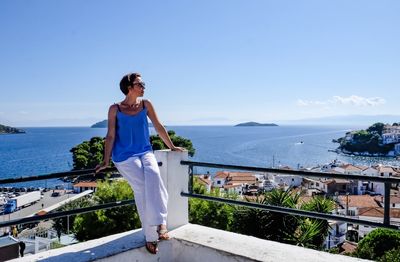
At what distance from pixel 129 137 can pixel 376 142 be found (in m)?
137

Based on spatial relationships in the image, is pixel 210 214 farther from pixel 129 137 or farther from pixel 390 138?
pixel 390 138

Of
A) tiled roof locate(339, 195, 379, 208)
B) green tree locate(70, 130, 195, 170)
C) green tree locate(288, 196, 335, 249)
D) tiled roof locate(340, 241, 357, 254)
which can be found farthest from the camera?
green tree locate(70, 130, 195, 170)

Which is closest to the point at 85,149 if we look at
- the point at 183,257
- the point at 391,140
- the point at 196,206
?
the point at 196,206

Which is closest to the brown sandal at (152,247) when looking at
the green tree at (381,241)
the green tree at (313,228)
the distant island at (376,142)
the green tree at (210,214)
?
the green tree at (313,228)

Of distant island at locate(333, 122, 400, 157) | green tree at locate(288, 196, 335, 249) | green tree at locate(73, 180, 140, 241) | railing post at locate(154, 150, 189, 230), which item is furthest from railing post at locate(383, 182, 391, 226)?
distant island at locate(333, 122, 400, 157)

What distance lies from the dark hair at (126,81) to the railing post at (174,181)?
76cm

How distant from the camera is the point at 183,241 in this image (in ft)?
10.9

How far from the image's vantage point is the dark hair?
2965 millimetres

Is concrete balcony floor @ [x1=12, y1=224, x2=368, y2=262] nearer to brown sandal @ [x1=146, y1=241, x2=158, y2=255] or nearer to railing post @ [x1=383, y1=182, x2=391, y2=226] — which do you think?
brown sandal @ [x1=146, y1=241, x2=158, y2=255]

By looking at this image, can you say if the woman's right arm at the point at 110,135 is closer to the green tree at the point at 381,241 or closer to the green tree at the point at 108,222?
the green tree at the point at 108,222

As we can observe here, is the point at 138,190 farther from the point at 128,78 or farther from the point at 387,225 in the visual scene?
the point at 387,225

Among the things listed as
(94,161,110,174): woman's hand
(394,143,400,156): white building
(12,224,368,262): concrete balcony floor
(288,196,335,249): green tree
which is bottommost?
(394,143,400,156): white building

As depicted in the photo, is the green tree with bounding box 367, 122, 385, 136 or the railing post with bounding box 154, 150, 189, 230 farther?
the green tree with bounding box 367, 122, 385, 136

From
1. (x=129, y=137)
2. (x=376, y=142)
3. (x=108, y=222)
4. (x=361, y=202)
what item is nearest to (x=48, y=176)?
(x=129, y=137)
